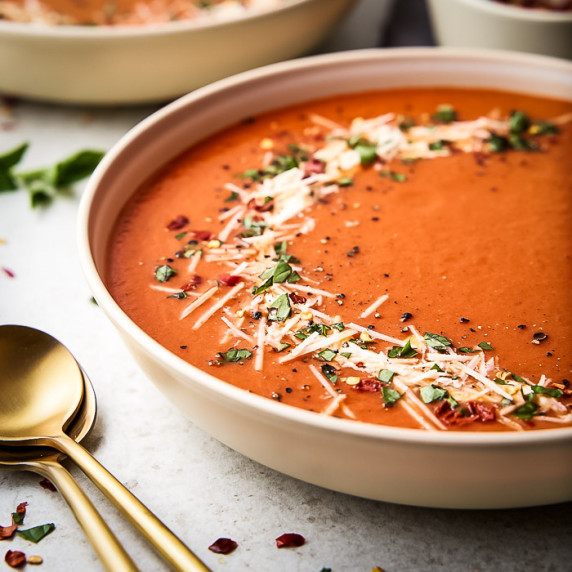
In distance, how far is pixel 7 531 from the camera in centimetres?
115

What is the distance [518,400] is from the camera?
1125 mm

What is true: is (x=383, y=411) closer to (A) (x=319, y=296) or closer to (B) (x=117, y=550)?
(A) (x=319, y=296)

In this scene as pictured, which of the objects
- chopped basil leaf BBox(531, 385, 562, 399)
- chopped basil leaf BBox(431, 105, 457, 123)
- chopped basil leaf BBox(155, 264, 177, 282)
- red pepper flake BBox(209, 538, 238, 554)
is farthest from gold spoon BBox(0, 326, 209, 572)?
chopped basil leaf BBox(431, 105, 457, 123)

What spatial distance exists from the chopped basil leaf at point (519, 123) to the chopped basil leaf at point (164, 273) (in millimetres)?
984

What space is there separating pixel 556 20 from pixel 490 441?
1430 millimetres

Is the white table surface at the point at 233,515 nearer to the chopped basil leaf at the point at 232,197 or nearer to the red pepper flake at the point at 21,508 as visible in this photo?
the red pepper flake at the point at 21,508

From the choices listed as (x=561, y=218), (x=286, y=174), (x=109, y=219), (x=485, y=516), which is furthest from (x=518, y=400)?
(x=109, y=219)

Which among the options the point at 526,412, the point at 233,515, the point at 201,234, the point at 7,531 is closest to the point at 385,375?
the point at 526,412

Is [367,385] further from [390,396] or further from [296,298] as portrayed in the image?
[296,298]

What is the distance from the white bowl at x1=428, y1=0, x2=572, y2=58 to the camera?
76.9 inches

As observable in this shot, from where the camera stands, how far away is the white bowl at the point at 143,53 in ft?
6.15

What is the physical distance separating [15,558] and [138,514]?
218 mm

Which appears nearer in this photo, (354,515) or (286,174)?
(354,515)

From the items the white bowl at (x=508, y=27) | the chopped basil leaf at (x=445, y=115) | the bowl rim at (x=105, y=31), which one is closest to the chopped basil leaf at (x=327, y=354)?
the chopped basil leaf at (x=445, y=115)
